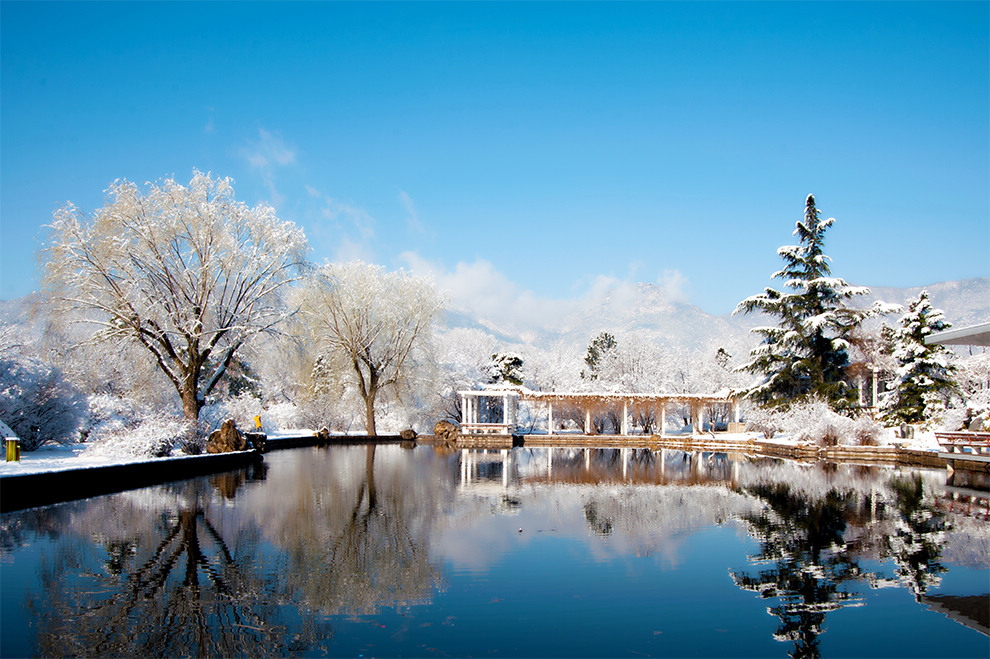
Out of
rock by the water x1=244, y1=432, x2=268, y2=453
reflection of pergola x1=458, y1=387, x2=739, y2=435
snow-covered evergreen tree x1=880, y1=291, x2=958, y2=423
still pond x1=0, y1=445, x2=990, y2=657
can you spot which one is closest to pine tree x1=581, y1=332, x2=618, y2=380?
reflection of pergola x1=458, y1=387, x2=739, y2=435

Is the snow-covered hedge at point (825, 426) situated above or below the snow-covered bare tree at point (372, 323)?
below

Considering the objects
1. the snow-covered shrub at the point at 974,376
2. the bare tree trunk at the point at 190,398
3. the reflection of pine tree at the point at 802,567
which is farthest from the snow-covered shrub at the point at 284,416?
the snow-covered shrub at the point at 974,376

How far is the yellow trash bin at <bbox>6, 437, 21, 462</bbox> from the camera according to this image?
1310 centimetres

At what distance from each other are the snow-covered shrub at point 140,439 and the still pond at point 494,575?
8.81 feet

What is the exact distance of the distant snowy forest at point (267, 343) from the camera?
1947 centimetres

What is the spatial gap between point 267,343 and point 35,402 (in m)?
8.29

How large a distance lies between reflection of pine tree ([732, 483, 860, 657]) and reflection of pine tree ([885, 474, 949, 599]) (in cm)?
56

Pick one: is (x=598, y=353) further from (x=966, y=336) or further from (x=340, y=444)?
(x=966, y=336)

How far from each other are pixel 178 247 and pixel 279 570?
1662cm

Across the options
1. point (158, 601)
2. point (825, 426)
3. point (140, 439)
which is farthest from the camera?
point (825, 426)

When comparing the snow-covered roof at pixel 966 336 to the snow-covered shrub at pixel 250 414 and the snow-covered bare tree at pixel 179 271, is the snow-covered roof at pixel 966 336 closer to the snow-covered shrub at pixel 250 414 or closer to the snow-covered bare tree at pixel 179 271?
the snow-covered bare tree at pixel 179 271

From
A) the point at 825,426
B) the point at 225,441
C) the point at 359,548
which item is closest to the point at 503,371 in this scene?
the point at 825,426

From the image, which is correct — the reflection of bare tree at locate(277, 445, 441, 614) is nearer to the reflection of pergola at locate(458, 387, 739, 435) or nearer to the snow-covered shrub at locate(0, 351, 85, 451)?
the snow-covered shrub at locate(0, 351, 85, 451)

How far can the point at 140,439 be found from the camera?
653 inches
